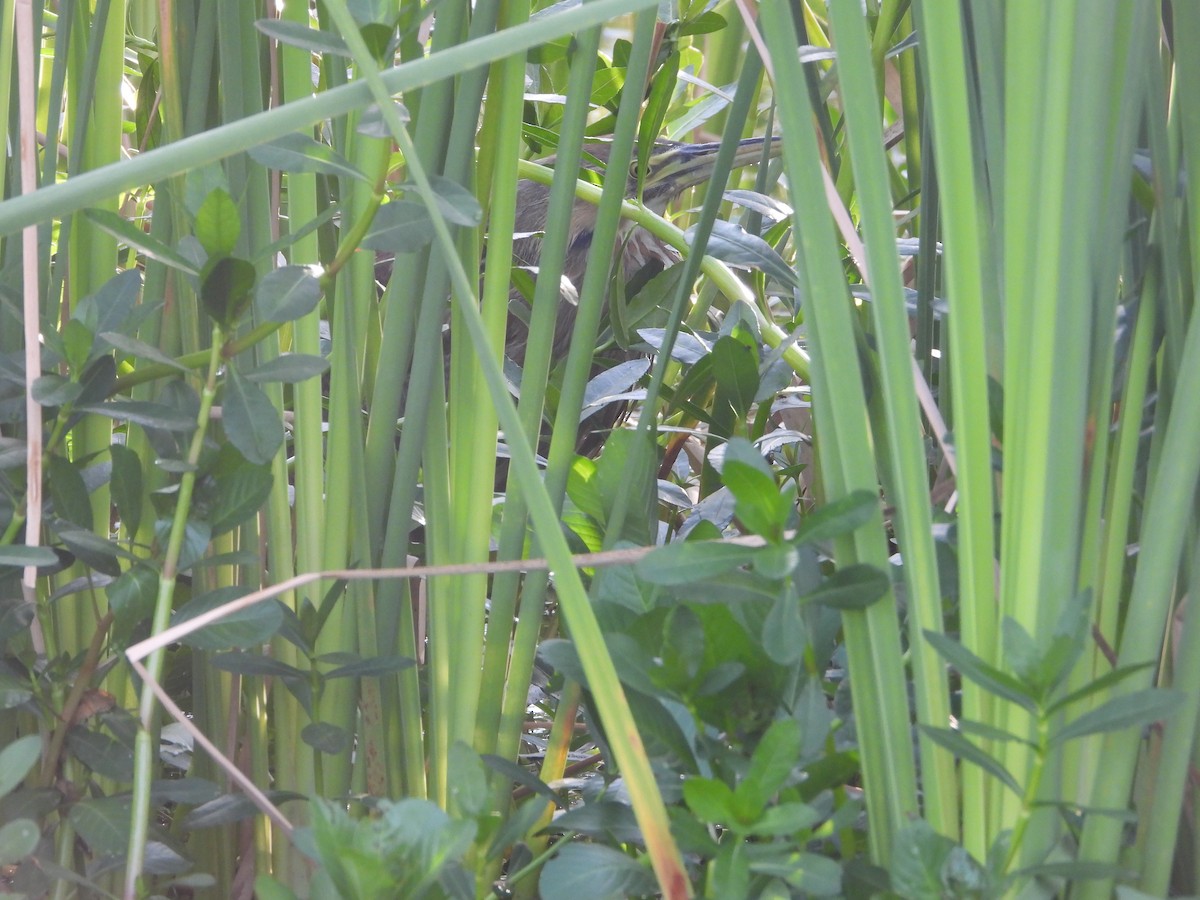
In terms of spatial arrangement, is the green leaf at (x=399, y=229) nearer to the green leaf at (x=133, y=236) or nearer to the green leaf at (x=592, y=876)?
the green leaf at (x=133, y=236)

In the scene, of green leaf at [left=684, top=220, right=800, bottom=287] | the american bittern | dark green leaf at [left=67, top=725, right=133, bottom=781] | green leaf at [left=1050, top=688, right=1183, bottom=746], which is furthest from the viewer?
the american bittern

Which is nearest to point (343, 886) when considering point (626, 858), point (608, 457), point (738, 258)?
point (626, 858)

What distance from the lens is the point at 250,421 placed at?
35cm

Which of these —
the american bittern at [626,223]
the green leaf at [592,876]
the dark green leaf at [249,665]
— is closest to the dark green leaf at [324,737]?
the dark green leaf at [249,665]

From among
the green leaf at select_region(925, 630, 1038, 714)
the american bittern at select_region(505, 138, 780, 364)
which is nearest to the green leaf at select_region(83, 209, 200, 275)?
the green leaf at select_region(925, 630, 1038, 714)

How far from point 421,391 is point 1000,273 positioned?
0.21m

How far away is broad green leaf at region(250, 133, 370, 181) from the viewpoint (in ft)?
1.13

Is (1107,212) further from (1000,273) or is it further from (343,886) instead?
(343,886)

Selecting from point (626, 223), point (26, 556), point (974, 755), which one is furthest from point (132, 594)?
point (626, 223)

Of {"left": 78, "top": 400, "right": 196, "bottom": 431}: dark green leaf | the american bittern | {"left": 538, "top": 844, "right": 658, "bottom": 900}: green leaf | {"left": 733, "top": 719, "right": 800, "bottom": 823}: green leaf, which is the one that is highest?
the american bittern

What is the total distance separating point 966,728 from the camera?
28 centimetres

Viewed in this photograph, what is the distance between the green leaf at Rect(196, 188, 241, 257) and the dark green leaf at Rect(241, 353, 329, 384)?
0.04 meters

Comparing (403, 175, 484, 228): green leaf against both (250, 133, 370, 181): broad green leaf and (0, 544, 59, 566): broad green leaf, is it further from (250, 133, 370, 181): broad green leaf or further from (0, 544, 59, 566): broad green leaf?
(0, 544, 59, 566): broad green leaf

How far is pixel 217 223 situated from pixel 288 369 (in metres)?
0.05
